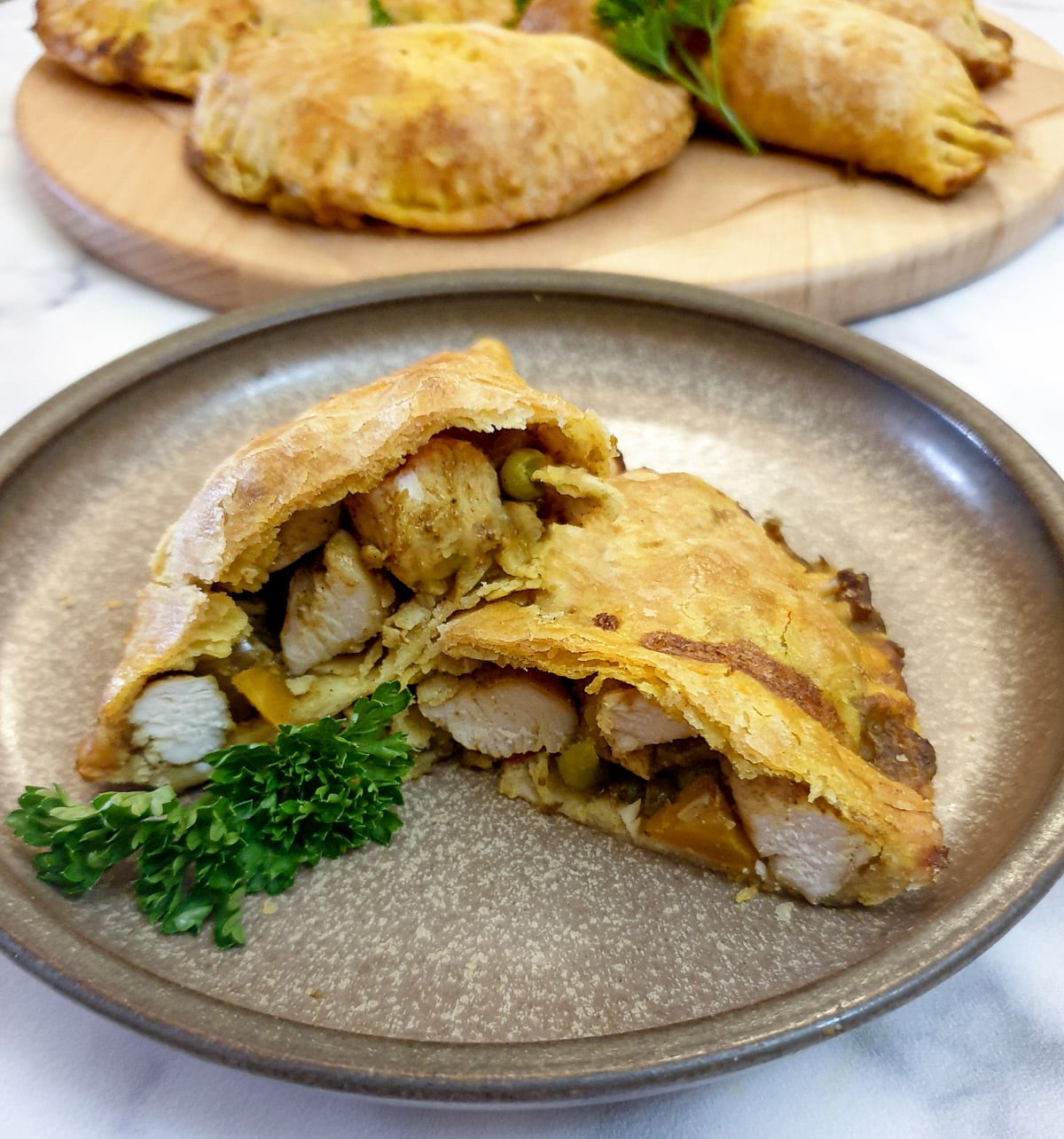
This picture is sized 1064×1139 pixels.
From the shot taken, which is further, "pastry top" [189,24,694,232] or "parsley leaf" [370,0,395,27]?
"parsley leaf" [370,0,395,27]

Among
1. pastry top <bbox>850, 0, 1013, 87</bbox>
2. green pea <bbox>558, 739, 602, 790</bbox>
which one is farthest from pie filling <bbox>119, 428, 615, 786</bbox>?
pastry top <bbox>850, 0, 1013, 87</bbox>

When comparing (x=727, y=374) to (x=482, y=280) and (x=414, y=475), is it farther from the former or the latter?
(x=414, y=475)

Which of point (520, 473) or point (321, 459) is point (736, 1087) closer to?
point (520, 473)

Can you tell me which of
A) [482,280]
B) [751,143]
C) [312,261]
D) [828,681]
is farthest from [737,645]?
[751,143]

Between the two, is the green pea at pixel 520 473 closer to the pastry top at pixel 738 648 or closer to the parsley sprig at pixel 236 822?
the pastry top at pixel 738 648

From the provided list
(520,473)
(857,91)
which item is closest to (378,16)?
(857,91)

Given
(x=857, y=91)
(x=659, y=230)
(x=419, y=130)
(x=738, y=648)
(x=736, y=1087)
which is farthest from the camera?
(x=857, y=91)

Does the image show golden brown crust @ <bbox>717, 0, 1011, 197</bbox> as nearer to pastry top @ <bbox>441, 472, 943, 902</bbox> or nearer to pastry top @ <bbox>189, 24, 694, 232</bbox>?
pastry top @ <bbox>189, 24, 694, 232</bbox>
